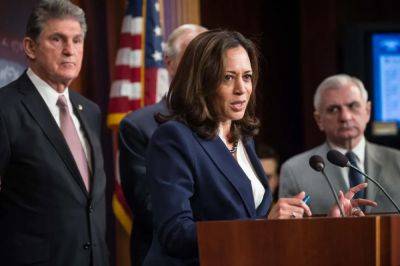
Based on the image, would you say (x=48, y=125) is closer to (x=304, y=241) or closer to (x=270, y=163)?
(x=304, y=241)

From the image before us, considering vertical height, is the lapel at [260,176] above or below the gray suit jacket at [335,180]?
above

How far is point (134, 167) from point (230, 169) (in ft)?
4.03

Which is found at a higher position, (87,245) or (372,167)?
(372,167)

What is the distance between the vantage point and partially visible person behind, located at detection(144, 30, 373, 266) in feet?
9.31

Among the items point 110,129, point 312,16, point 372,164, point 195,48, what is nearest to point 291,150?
point 312,16

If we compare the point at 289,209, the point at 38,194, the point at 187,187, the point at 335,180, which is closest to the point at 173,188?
the point at 187,187

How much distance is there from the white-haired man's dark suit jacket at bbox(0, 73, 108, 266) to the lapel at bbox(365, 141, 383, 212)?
1.26 m

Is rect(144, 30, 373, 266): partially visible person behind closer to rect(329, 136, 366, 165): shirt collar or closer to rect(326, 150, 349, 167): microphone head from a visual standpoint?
rect(326, 150, 349, 167): microphone head

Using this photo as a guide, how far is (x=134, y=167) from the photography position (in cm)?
414

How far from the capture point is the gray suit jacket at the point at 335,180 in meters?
4.29

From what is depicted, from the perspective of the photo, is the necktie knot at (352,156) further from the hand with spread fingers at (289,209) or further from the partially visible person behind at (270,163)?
the hand with spread fingers at (289,209)

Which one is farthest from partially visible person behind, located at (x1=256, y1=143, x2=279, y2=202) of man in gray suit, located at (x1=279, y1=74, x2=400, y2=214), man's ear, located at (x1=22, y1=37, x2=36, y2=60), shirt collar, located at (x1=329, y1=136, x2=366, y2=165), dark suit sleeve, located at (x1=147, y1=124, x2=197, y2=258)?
dark suit sleeve, located at (x1=147, y1=124, x2=197, y2=258)

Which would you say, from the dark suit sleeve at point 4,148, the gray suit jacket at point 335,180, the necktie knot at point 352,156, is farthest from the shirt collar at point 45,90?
the necktie knot at point 352,156

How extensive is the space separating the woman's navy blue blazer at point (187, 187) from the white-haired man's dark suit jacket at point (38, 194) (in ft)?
2.46
